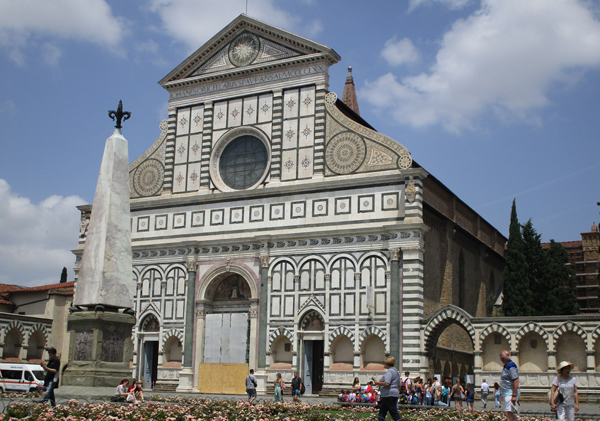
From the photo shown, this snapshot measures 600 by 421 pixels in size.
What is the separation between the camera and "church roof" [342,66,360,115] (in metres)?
54.7

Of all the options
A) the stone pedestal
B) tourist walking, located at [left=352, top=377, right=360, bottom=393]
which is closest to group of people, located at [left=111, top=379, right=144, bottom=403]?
the stone pedestal

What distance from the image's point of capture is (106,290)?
16609 millimetres

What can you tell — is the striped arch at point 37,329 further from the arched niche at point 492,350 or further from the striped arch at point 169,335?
the arched niche at point 492,350

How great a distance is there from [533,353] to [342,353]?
7.64m

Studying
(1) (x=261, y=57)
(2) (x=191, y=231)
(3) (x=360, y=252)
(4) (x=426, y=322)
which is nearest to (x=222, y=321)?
(2) (x=191, y=231)

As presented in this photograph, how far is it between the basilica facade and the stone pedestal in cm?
1350

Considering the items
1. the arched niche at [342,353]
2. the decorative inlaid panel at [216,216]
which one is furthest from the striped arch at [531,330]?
the decorative inlaid panel at [216,216]

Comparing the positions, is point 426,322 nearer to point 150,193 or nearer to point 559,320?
point 559,320

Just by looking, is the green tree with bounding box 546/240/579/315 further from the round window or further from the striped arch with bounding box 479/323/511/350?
the round window

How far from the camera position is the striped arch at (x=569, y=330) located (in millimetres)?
25688

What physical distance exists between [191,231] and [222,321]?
181 inches

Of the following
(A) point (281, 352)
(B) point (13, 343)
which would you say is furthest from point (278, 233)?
(B) point (13, 343)

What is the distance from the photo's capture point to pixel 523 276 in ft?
123

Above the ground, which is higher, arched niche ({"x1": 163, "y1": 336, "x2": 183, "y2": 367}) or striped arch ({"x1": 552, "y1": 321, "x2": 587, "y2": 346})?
striped arch ({"x1": 552, "y1": 321, "x2": 587, "y2": 346})
